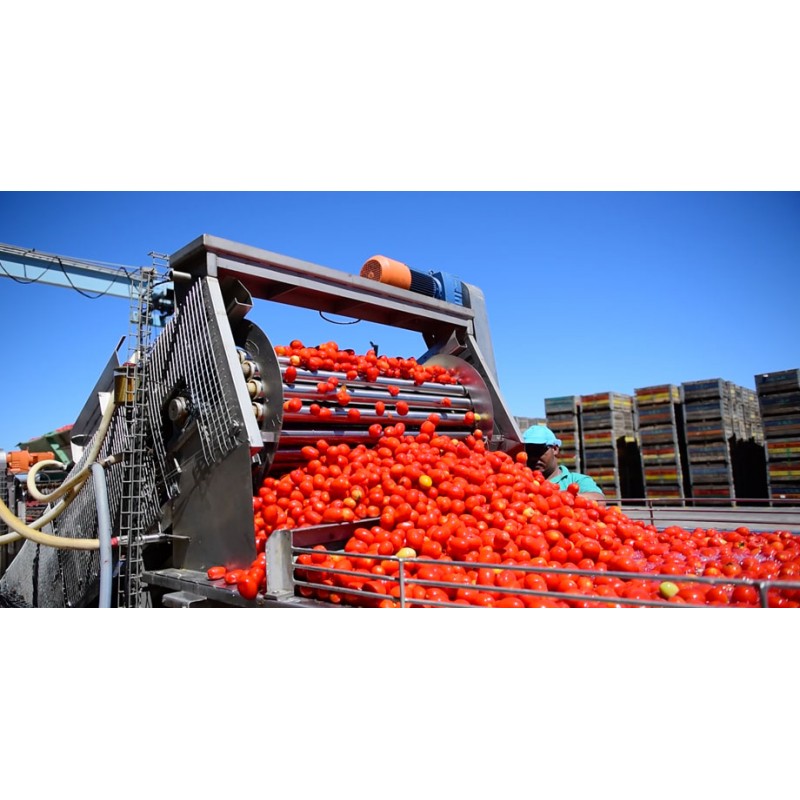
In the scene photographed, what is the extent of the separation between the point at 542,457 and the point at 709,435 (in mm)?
6862

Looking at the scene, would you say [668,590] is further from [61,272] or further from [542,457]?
[61,272]

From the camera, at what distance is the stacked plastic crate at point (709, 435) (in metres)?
11.3

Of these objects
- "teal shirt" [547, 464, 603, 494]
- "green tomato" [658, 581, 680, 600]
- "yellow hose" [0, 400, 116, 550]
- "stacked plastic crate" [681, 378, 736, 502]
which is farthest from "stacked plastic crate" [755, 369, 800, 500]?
"yellow hose" [0, 400, 116, 550]

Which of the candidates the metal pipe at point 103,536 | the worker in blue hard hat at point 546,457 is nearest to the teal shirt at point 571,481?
the worker in blue hard hat at point 546,457

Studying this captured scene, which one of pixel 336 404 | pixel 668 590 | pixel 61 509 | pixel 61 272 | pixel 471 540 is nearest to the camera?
pixel 668 590

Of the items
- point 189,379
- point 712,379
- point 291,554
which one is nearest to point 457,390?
point 189,379

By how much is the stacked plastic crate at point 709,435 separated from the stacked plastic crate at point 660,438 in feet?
0.89

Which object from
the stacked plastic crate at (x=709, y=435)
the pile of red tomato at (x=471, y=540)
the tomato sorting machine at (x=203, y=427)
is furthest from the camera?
the stacked plastic crate at (x=709, y=435)

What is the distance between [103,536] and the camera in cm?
401

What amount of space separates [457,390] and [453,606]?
12.4ft

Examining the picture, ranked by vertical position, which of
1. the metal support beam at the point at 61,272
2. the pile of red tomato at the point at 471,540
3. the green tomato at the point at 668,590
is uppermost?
the metal support beam at the point at 61,272

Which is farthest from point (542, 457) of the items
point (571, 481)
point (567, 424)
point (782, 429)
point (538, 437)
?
point (567, 424)

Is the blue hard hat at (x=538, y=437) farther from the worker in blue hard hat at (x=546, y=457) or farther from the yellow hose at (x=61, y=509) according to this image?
the yellow hose at (x=61, y=509)

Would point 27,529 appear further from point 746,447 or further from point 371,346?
point 746,447
